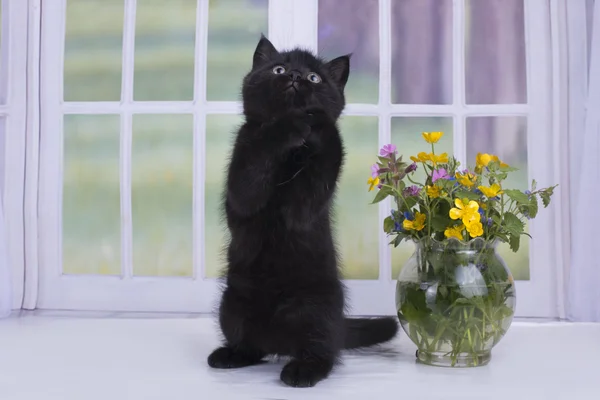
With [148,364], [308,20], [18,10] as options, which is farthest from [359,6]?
[148,364]

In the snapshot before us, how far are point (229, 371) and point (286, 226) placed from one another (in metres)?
0.26

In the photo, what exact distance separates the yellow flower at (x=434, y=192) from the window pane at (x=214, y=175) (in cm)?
77

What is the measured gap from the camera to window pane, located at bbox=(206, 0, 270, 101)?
167cm

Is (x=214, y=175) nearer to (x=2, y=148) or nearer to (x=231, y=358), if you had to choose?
(x=2, y=148)

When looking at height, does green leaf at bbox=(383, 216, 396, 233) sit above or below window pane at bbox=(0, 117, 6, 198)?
below

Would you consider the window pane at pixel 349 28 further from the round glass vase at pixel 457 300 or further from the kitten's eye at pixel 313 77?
the round glass vase at pixel 457 300

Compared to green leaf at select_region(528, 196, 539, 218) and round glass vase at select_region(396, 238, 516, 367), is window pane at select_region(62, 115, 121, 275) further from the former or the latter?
green leaf at select_region(528, 196, 539, 218)

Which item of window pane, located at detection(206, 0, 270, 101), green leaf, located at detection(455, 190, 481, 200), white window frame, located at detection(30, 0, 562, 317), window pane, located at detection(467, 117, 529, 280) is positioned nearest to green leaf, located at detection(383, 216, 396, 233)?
green leaf, located at detection(455, 190, 481, 200)

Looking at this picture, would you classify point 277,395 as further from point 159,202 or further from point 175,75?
point 175,75

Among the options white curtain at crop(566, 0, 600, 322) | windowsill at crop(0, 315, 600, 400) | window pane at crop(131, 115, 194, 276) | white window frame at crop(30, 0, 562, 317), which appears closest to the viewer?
windowsill at crop(0, 315, 600, 400)

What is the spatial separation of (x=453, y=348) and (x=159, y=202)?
975 mm

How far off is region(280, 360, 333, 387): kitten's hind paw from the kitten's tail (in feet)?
0.71

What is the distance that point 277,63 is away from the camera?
1016 mm

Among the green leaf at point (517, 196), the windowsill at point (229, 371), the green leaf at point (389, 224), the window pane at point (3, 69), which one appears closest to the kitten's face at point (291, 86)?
the green leaf at point (389, 224)
